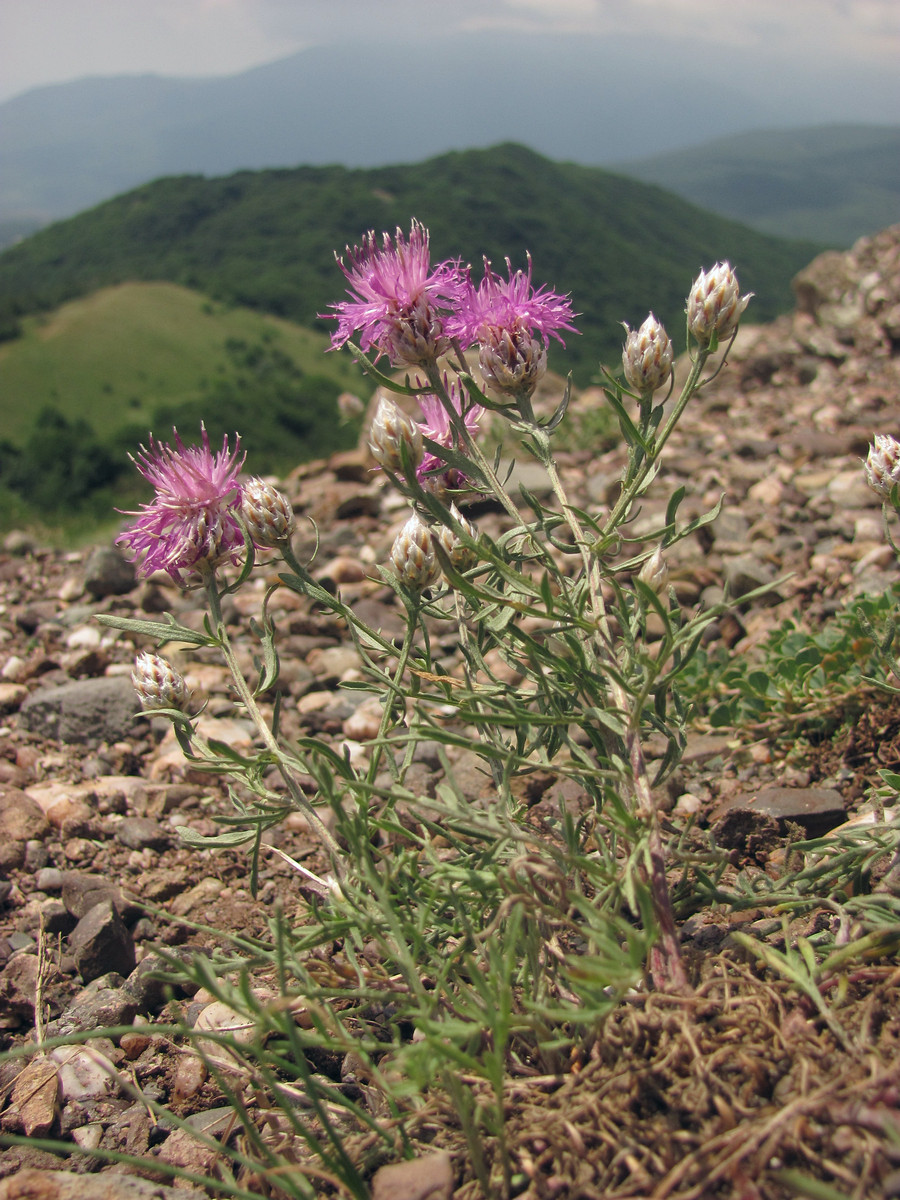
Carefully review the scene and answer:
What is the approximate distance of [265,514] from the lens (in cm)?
170

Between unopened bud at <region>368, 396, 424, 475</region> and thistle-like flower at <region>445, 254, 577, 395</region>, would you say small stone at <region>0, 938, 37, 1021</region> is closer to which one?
unopened bud at <region>368, 396, 424, 475</region>

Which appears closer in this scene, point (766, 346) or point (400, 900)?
point (400, 900)

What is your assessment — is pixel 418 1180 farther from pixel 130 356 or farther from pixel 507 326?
pixel 130 356

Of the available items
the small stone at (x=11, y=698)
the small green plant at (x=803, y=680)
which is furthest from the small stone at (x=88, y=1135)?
the small stone at (x=11, y=698)

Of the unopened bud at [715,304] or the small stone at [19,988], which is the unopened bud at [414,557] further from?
the small stone at [19,988]

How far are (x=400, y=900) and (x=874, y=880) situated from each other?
99 centimetres

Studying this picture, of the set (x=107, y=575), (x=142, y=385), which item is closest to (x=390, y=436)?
(x=107, y=575)

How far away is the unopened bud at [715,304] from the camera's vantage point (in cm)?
162

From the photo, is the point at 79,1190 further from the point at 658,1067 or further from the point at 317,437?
the point at 317,437

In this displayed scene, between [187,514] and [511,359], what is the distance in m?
0.75

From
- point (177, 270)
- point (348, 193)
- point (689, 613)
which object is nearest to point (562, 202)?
point (348, 193)

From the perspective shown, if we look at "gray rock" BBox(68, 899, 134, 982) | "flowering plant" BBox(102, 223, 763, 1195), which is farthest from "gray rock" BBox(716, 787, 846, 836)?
"gray rock" BBox(68, 899, 134, 982)

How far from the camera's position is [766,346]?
8.55 metres

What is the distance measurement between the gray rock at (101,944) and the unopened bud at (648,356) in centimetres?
186
